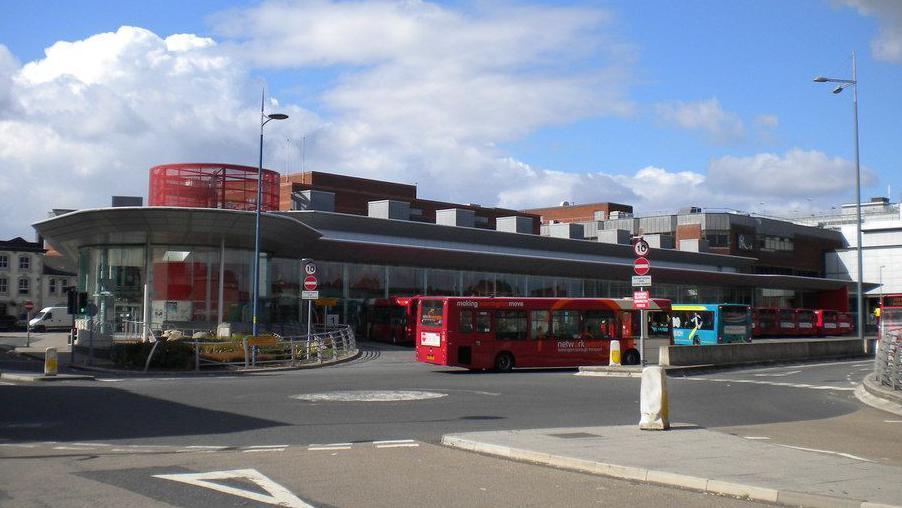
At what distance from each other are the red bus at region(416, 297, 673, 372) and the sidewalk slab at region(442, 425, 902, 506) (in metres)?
18.5

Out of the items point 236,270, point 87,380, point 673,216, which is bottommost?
point 87,380

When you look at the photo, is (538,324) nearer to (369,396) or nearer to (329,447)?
(369,396)

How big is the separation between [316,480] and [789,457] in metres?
6.04

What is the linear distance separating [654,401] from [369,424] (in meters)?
4.92

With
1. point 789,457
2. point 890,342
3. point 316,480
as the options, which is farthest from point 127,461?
point 890,342

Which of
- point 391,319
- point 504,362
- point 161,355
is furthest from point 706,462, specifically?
point 391,319

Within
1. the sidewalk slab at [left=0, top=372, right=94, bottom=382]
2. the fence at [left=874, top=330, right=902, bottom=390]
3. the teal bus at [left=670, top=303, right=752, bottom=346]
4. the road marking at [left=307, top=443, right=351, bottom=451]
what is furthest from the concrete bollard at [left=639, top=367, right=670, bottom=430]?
the teal bus at [left=670, top=303, right=752, bottom=346]

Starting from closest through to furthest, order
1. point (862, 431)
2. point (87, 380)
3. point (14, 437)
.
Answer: point (14, 437) < point (862, 431) < point (87, 380)

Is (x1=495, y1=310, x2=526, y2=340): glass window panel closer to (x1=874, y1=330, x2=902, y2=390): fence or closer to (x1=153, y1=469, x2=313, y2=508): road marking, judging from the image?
(x1=874, y1=330, x2=902, y2=390): fence

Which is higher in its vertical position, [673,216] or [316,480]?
[673,216]

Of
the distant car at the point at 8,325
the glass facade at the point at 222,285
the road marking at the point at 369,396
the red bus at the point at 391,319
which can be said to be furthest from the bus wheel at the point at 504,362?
the distant car at the point at 8,325

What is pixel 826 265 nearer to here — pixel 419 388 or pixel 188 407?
pixel 419 388

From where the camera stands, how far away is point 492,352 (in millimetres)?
34156

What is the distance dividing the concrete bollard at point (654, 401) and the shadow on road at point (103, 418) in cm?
625
